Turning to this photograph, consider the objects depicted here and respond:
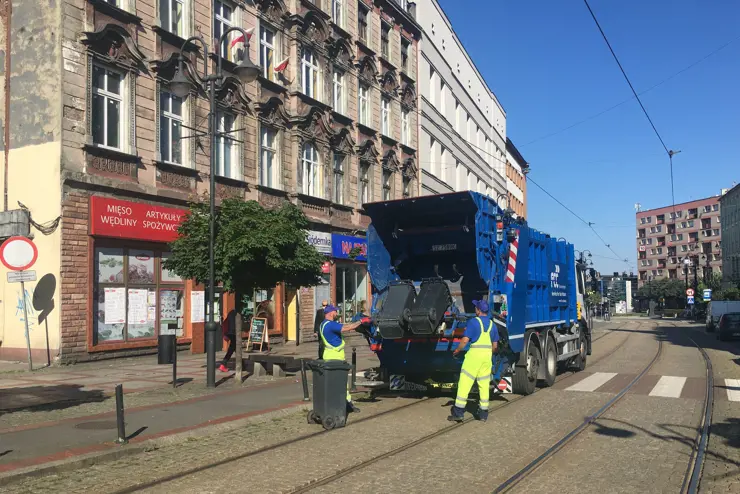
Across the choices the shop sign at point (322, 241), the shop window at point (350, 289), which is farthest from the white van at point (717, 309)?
the shop sign at point (322, 241)

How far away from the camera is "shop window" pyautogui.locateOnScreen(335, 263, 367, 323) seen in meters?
27.7

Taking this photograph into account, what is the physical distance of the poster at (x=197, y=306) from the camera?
763 inches

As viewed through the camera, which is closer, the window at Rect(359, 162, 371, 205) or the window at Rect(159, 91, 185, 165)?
the window at Rect(159, 91, 185, 165)

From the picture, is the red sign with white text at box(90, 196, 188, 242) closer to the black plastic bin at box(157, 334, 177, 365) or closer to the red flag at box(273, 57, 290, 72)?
the black plastic bin at box(157, 334, 177, 365)

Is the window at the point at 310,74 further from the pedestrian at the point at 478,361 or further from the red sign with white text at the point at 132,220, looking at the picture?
the pedestrian at the point at 478,361

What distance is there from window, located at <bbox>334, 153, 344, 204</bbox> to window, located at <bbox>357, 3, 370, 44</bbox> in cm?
580

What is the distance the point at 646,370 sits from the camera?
16734 mm

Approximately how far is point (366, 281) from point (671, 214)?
11083cm

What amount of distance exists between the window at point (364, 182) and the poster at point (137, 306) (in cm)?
1308

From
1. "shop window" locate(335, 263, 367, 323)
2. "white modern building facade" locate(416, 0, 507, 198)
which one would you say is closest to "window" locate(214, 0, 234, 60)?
"shop window" locate(335, 263, 367, 323)

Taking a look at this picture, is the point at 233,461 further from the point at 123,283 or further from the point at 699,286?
the point at 699,286

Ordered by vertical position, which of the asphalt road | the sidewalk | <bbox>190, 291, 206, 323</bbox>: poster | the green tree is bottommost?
the asphalt road

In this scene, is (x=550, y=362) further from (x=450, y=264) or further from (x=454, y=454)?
(x=454, y=454)

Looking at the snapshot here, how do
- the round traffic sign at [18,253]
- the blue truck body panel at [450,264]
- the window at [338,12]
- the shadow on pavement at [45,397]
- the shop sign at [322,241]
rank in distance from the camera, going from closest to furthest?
the shadow on pavement at [45,397], the blue truck body panel at [450,264], the round traffic sign at [18,253], the shop sign at [322,241], the window at [338,12]
